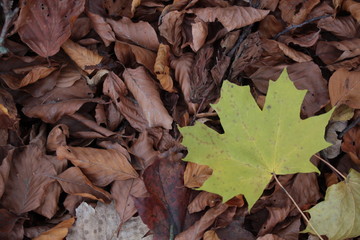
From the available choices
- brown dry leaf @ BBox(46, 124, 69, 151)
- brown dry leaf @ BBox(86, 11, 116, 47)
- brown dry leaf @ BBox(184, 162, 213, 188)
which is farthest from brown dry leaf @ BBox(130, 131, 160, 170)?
brown dry leaf @ BBox(86, 11, 116, 47)

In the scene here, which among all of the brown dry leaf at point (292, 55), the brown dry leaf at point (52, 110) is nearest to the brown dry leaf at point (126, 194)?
the brown dry leaf at point (52, 110)

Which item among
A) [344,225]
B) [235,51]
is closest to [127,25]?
[235,51]

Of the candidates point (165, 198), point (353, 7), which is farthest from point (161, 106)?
point (353, 7)

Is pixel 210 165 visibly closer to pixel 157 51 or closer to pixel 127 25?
pixel 157 51

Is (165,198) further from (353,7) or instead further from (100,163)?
(353,7)

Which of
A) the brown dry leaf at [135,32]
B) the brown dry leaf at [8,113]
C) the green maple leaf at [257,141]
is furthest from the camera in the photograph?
the brown dry leaf at [135,32]

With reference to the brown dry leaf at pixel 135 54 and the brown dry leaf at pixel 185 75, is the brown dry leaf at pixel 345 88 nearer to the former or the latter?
the brown dry leaf at pixel 185 75

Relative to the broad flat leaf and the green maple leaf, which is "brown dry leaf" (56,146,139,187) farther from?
the broad flat leaf
